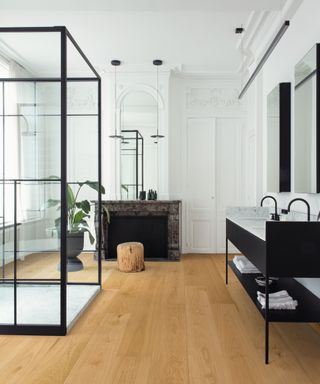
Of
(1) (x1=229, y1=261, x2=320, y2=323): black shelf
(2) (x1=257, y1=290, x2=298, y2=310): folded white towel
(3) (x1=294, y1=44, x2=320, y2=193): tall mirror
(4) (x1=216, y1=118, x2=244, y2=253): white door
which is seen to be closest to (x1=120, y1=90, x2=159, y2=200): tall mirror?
(4) (x1=216, y1=118, x2=244, y2=253): white door

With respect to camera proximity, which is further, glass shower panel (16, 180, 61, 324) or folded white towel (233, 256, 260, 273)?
folded white towel (233, 256, 260, 273)

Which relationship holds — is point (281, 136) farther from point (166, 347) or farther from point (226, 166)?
point (166, 347)

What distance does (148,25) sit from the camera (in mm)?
4543

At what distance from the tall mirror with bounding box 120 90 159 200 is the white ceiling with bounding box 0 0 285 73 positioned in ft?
2.67

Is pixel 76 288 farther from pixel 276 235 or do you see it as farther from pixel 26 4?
pixel 26 4

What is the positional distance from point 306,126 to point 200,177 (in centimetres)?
312

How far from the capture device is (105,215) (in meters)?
5.80

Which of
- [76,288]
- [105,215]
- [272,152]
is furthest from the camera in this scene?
[105,215]

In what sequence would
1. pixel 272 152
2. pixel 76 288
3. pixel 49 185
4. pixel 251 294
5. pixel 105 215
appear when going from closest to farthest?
pixel 251 294 → pixel 49 185 → pixel 76 288 → pixel 272 152 → pixel 105 215

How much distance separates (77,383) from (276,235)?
4.86 feet

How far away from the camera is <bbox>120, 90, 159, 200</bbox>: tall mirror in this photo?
235 inches

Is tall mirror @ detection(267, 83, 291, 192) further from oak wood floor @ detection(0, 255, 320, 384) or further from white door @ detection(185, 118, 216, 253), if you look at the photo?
white door @ detection(185, 118, 216, 253)

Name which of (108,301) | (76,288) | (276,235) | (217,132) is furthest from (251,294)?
(217,132)

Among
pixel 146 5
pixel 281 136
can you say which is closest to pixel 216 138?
pixel 281 136
